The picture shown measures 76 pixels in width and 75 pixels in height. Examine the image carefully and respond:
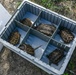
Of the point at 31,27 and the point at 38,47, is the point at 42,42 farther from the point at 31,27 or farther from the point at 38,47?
the point at 31,27

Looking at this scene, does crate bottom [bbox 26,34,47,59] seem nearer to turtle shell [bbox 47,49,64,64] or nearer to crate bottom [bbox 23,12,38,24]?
turtle shell [bbox 47,49,64,64]

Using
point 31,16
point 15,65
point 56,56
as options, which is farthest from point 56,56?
point 31,16

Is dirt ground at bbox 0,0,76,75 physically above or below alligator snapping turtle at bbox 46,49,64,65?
below

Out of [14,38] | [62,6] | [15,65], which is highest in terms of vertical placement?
[14,38]

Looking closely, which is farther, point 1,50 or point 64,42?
point 1,50

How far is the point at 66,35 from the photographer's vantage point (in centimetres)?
386

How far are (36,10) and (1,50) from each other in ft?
3.63

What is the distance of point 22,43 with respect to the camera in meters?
3.75

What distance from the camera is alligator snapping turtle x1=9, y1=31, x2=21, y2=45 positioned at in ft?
12.6

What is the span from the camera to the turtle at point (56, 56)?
369 centimetres

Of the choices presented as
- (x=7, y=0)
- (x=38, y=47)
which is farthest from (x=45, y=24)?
(x=7, y=0)

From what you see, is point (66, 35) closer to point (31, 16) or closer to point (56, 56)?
point (56, 56)

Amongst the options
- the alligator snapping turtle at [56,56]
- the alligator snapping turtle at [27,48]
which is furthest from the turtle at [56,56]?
the alligator snapping turtle at [27,48]

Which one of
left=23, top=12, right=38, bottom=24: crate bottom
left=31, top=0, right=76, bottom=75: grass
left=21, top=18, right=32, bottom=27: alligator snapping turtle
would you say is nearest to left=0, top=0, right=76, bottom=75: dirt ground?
left=21, top=18, right=32, bottom=27: alligator snapping turtle
